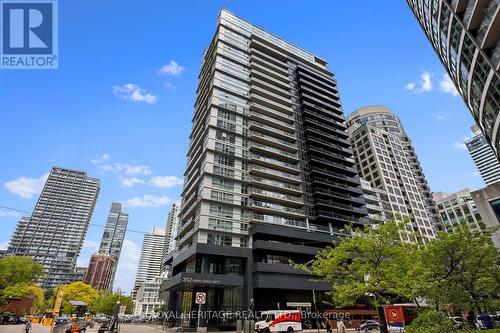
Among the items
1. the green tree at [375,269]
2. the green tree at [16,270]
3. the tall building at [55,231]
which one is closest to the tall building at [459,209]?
the green tree at [375,269]

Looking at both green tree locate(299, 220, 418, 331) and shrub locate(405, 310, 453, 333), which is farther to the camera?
green tree locate(299, 220, 418, 331)

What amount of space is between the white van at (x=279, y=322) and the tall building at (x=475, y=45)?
2960cm

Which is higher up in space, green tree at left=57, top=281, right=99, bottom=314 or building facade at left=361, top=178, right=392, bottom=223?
building facade at left=361, top=178, right=392, bottom=223

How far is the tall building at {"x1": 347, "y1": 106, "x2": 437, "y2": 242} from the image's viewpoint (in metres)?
88.5

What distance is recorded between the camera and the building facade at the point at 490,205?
36.2m

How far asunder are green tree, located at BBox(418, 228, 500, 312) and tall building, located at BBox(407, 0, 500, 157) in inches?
461

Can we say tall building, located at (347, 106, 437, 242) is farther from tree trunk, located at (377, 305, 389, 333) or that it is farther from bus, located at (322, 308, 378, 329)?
tree trunk, located at (377, 305, 389, 333)

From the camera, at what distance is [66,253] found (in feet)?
588

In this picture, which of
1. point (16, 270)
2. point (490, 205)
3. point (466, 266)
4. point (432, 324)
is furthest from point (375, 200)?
point (16, 270)

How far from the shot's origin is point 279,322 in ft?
105

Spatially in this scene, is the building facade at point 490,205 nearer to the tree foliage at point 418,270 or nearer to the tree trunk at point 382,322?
the tree foliage at point 418,270

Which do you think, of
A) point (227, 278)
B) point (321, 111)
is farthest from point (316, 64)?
point (227, 278)

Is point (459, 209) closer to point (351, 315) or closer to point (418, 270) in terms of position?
point (351, 315)

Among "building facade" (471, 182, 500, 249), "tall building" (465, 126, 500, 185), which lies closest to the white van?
"building facade" (471, 182, 500, 249)
